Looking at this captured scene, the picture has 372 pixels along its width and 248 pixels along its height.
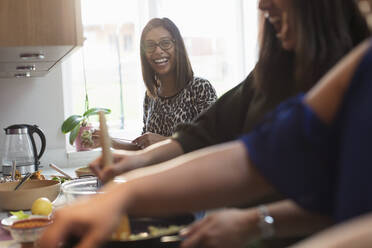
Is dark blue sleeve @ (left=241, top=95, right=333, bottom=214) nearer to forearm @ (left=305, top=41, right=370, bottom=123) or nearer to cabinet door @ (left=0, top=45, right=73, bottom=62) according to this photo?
forearm @ (left=305, top=41, right=370, bottom=123)

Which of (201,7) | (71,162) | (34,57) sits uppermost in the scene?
(201,7)

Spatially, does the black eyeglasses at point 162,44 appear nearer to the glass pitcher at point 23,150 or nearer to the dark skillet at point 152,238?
the glass pitcher at point 23,150

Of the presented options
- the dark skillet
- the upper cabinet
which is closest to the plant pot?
the upper cabinet

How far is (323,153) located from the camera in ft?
1.80

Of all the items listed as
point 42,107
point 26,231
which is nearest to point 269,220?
point 26,231

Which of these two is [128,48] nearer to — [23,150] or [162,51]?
[162,51]

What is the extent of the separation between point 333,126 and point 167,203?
0.70ft

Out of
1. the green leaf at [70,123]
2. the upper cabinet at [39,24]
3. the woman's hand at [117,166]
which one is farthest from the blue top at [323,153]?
the green leaf at [70,123]

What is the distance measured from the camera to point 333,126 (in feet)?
1.77

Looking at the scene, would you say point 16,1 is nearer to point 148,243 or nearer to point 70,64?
point 148,243

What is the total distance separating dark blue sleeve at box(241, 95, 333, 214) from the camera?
0.54 metres

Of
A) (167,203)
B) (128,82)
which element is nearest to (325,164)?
(167,203)

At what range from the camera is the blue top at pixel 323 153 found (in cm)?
49

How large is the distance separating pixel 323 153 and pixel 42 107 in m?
2.98
